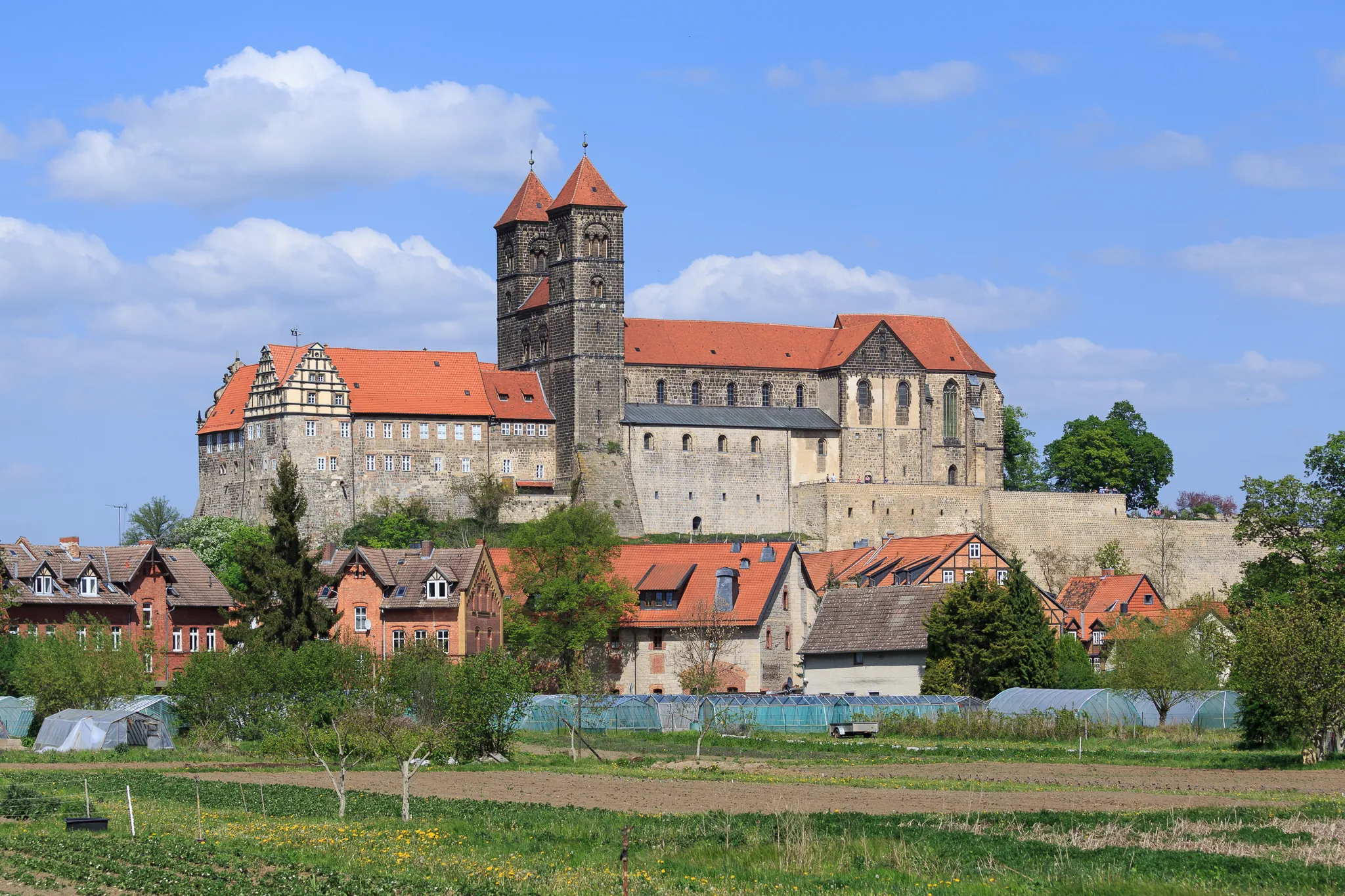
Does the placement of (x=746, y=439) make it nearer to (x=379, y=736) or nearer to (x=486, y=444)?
(x=486, y=444)

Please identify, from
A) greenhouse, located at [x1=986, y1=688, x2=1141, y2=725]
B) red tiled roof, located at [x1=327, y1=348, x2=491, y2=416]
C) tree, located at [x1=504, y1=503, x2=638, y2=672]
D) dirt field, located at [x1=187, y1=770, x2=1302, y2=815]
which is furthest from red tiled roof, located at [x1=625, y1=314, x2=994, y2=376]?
dirt field, located at [x1=187, y1=770, x2=1302, y2=815]

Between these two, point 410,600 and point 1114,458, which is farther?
point 1114,458

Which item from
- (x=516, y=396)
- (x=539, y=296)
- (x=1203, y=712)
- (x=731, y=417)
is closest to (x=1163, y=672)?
(x=1203, y=712)

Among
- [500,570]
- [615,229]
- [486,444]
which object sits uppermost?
[615,229]

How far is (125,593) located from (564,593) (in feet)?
51.7

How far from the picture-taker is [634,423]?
108 meters

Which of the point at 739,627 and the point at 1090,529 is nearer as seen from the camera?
the point at 739,627

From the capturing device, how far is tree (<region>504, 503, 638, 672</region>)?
245 ft

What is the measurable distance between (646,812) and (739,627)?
39.7m

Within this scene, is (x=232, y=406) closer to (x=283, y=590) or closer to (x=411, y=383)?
(x=411, y=383)

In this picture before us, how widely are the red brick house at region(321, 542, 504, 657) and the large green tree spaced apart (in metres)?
63.7

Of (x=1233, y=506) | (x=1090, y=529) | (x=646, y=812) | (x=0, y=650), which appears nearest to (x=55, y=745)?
(x=0, y=650)

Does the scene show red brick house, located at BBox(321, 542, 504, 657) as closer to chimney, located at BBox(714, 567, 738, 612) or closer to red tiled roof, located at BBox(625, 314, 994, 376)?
chimney, located at BBox(714, 567, 738, 612)

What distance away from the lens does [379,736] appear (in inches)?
1848
